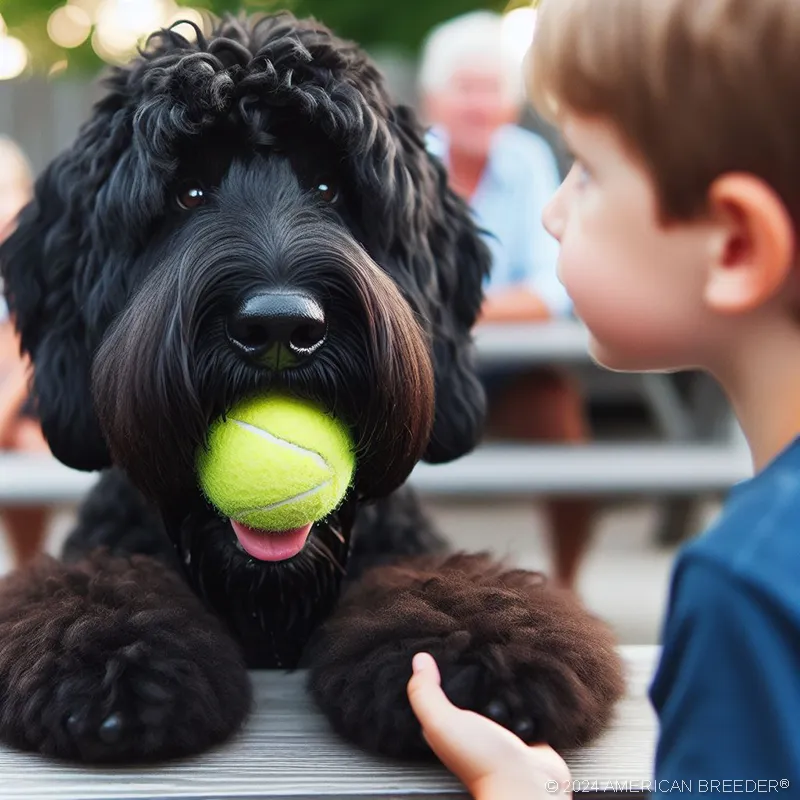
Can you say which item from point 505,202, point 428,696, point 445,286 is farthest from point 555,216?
point 505,202

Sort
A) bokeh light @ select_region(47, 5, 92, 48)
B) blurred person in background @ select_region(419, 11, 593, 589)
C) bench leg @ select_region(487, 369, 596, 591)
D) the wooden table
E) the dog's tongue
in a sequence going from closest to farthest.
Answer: the wooden table
the dog's tongue
bench leg @ select_region(487, 369, 596, 591)
blurred person in background @ select_region(419, 11, 593, 589)
bokeh light @ select_region(47, 5, 92, 48)

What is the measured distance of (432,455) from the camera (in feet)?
6.48

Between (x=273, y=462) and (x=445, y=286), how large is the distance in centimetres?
67

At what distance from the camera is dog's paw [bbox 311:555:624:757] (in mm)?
1344

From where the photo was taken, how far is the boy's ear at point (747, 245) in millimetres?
1027

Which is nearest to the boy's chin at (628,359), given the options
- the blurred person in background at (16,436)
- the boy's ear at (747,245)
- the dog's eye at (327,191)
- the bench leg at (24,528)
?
the boy's ear at (747,245)

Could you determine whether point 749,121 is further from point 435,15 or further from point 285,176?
point 435,15

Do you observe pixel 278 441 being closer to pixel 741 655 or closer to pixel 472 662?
pixel 472 662

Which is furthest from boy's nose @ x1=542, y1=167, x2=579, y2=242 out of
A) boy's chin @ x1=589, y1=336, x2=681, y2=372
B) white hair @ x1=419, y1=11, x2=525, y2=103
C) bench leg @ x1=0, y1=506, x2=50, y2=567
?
white hair @ x1=419, y1=11, x2=525, y2=103

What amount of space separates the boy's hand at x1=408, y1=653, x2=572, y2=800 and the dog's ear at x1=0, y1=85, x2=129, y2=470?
79 centimetres

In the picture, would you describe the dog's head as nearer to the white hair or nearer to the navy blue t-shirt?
the navy blue t-shirt

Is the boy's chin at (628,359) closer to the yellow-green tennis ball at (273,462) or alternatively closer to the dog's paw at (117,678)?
the yellow-green tennis ball at (273,462)

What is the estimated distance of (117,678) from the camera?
4.38 ft

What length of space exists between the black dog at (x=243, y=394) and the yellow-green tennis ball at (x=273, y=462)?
0.03 metres
